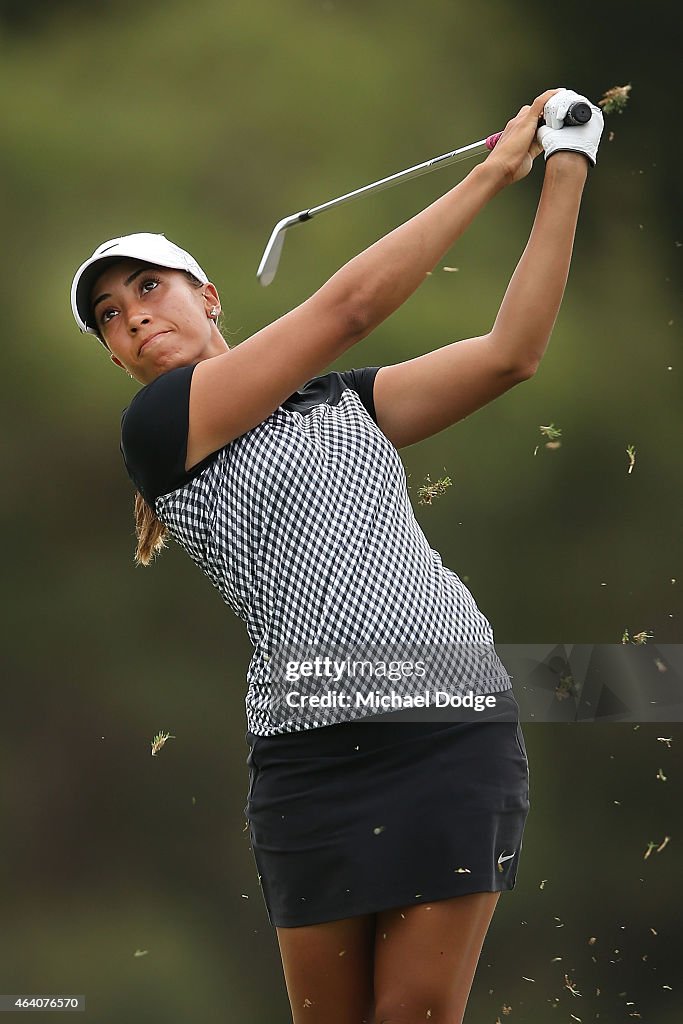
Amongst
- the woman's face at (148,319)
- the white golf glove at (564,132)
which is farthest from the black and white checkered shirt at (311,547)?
the white golf glove at (564,132)

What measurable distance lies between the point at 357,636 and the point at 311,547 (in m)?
0.10

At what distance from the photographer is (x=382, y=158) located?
9.98 ft

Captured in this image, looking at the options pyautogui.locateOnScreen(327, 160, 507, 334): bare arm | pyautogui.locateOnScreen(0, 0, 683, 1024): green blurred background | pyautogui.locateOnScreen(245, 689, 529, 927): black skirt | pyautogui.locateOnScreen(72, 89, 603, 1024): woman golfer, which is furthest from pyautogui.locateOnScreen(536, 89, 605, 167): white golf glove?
pyautogui.locateOnScreen(0, 0, 683, 1024): green blurred background

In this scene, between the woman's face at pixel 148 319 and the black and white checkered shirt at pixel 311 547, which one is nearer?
the black and white checkered shirt at pixel 311 547

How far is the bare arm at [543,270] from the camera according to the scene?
1.31 metres

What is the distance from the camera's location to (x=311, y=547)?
1247 mm

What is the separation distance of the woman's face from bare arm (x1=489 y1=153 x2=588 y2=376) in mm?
353

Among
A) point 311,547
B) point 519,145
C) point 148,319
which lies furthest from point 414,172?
point 311,547

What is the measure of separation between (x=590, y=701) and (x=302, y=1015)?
60.8 inches

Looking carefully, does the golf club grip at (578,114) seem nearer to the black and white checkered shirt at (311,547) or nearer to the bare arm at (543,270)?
the bare arm at (543,270)

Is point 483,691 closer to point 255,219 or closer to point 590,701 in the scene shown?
point 590,701

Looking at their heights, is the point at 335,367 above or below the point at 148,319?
below

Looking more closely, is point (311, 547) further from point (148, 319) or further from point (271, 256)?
point (271, 256)

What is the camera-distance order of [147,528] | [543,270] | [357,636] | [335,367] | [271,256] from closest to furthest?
[357,636]
[543,270]
[147,528]
[271,256]
[335,367]
